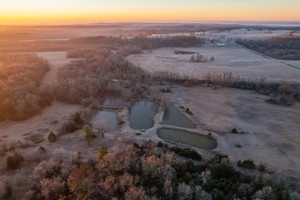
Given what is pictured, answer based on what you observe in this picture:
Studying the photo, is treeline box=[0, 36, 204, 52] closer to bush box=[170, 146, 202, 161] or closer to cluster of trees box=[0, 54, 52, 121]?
cluster of trees box=[0, 54, 52, 121]

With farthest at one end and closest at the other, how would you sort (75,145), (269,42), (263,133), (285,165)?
(269,42)
(263,133)
(75,145)
(285,165)

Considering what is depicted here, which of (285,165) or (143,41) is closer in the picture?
(285,165)

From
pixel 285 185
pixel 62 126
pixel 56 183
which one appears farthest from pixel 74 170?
pixel 285 185

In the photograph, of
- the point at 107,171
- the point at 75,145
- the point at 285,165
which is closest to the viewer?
the point at 107,171

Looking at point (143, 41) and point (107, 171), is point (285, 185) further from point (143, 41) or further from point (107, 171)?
point (143, 41)

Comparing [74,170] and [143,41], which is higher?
[143,41]

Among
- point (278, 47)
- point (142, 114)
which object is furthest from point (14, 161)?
point (278, 47)
